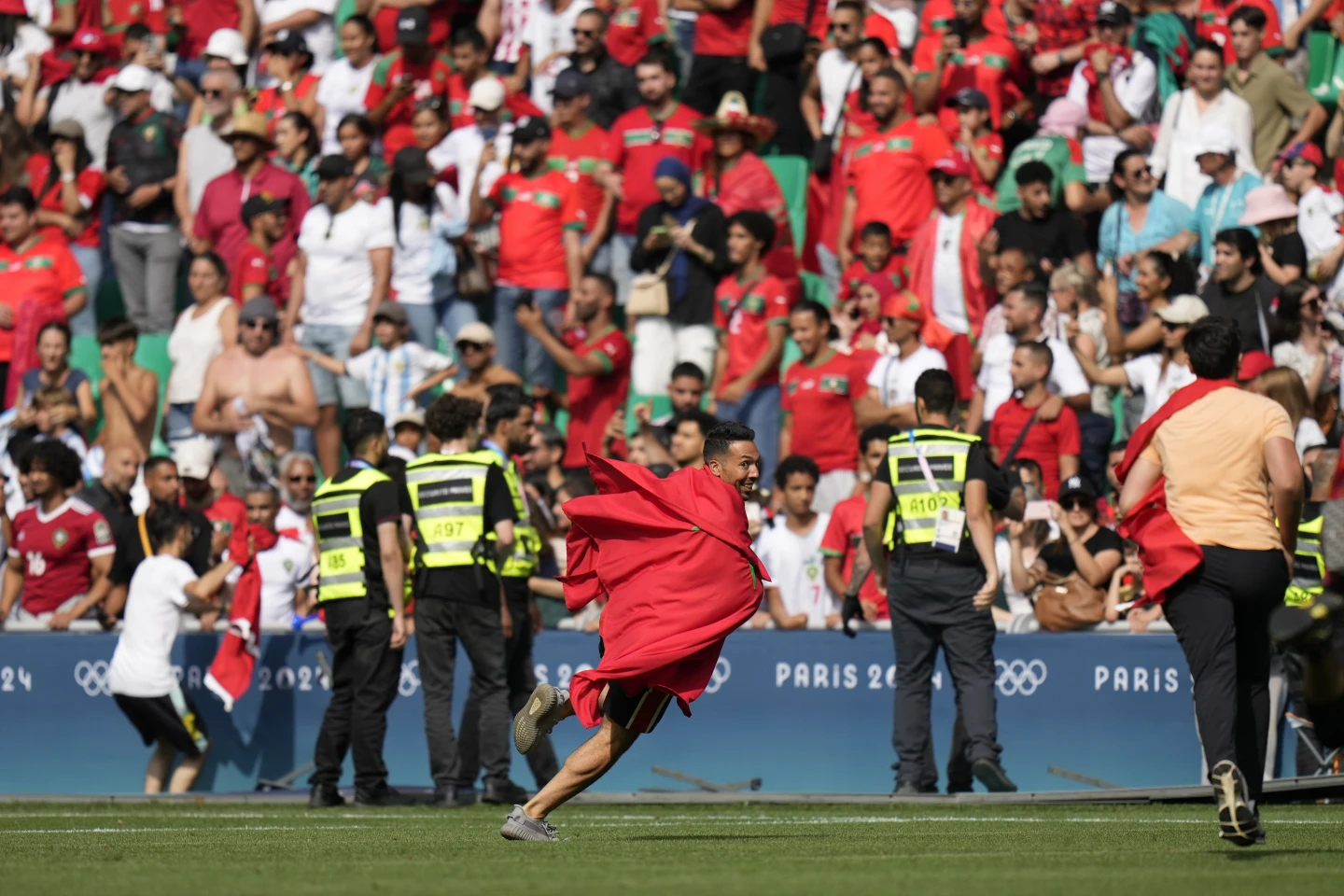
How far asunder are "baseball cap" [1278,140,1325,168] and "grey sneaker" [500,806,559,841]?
9.73 metres

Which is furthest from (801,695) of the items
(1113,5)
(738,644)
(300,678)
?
(1113,5)

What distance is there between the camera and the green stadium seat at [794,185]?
62.7ft

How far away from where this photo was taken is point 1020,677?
47.2ft

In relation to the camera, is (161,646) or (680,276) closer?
(161,646)

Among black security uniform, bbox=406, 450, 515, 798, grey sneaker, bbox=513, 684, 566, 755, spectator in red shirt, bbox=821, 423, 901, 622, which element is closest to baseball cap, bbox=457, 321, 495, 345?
spectator in red shirt, bbox=821, 423, 901, 622

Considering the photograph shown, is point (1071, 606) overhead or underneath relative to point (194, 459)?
underneath

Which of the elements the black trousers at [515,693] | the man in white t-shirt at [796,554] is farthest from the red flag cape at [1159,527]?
the man in white t-shirt at [796,554]

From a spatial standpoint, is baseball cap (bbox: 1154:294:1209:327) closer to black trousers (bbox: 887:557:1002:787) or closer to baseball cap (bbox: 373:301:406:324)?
black trousers (bbox: 887:557:1002:787)

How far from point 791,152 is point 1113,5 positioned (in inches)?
121

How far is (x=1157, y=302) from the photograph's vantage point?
643 inches

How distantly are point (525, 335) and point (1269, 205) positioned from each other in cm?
641

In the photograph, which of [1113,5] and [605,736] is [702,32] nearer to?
[1113,5]

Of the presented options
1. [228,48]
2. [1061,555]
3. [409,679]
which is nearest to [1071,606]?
[1061,555]

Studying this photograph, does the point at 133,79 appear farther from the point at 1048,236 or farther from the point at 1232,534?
the point at 1232,534
